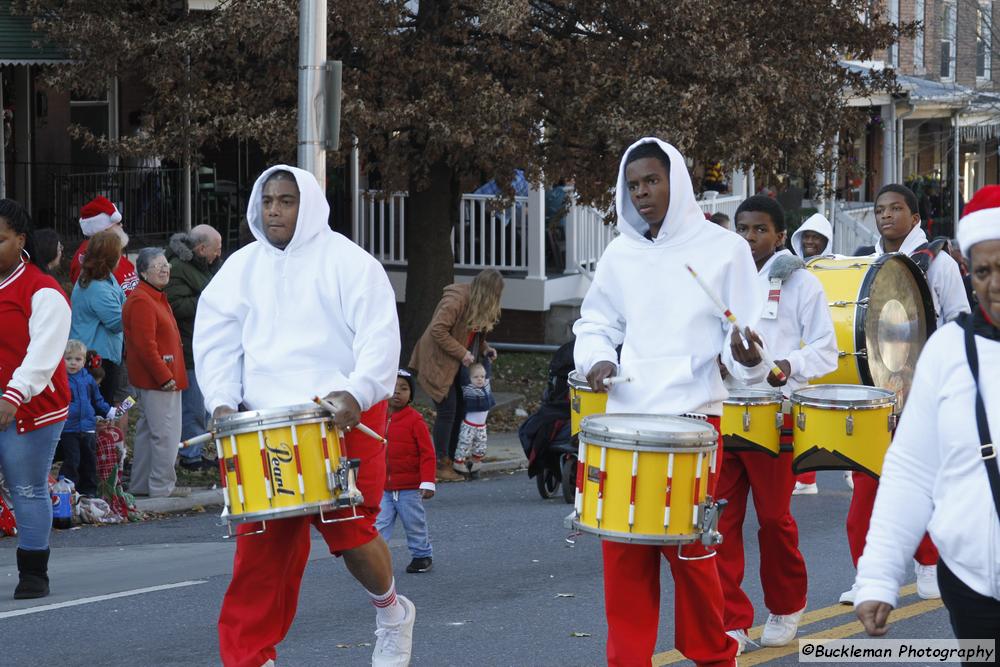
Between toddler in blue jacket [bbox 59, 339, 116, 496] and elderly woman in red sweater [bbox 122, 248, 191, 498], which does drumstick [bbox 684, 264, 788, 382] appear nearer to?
toddler in blue jacket [bbox 59, 339, 116, 496]

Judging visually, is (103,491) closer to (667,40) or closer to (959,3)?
(667,40)

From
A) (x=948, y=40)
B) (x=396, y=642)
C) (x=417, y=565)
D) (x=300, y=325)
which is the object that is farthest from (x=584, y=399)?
(x=948, y=40)

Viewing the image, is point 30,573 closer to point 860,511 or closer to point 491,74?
point 860,511

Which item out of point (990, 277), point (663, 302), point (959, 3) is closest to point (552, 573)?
point (663, 302)

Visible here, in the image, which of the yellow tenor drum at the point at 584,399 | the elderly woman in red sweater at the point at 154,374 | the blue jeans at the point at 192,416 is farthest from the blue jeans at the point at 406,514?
the blue jeans at the point at 192,416

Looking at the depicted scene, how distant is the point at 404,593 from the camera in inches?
320

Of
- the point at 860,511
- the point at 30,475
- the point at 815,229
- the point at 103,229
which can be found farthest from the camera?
the point at 103,229

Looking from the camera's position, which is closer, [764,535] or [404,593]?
[764,535]

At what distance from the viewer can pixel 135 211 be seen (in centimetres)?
1850

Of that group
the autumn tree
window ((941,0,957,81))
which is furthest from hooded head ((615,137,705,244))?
window ((941,0,957,81))

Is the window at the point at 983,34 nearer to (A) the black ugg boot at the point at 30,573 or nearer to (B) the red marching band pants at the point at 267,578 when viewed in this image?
(A) the black ugg boot at the point at 30,573

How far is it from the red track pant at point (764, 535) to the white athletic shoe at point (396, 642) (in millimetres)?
1399

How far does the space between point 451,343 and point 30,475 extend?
205 inches

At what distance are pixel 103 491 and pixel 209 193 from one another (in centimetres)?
1023
